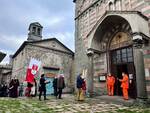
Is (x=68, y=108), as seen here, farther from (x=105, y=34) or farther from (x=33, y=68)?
(x=33, y=68)

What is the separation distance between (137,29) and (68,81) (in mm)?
15874

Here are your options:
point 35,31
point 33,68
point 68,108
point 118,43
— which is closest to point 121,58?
point 118,43

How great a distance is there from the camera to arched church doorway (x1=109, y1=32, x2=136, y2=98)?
33.1 ft

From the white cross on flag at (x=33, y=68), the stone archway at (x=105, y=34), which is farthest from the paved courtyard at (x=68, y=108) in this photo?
the white cross on flag at (x=33, y=68)

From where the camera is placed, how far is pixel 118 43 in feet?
37.9

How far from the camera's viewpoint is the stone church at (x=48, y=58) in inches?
790

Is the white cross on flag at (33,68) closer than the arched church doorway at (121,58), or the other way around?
the arched church doorway at (121,58)

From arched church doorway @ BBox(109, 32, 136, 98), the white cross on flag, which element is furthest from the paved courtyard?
the white cross on flag

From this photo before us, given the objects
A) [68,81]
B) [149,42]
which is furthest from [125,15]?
[68,81]

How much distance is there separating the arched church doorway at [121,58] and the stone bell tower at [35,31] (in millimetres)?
17081

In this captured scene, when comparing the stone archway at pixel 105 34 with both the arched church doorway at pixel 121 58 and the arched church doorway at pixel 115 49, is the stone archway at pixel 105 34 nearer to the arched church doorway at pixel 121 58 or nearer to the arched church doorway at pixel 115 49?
the arched church doorway at pixel 115 49

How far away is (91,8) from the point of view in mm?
14812

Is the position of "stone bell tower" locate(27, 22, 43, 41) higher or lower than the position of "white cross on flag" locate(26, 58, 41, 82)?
higher

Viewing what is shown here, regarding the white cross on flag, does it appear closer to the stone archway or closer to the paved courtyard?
the stone archway
